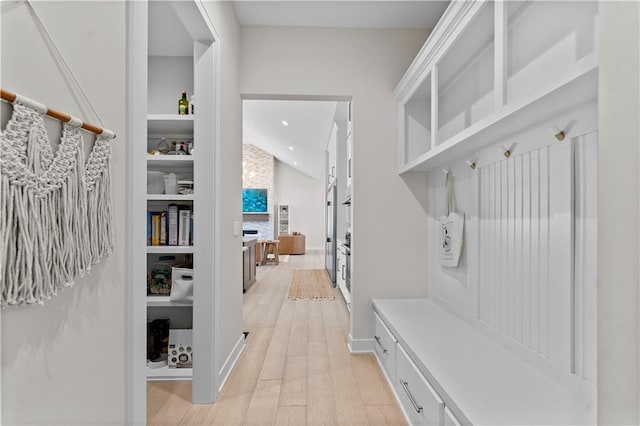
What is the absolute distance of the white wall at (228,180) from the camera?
2.29 m

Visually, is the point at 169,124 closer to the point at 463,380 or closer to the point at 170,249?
the point at 170,249

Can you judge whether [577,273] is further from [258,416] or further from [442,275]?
[258,416]

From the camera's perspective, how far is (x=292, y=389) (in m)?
2.28

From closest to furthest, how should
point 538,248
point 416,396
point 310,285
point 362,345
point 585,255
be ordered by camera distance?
1. point 585,255
2. point 538,248
3. point 416,396
4. point 362,345
5. point 310,285

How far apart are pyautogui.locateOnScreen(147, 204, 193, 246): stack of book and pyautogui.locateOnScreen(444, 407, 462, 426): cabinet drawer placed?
1.88 m

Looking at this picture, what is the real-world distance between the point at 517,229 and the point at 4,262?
184 centimetres

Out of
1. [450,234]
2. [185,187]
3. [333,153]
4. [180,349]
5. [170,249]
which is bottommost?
[180,349]

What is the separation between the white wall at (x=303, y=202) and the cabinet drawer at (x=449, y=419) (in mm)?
11617

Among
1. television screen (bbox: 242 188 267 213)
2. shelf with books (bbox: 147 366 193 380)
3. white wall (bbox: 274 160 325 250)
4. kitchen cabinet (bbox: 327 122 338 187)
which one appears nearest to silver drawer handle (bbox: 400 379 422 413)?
shelf with books (bbox: 147 366 193 380)

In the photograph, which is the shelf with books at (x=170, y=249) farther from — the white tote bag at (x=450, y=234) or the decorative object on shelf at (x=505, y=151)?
the decorative object on shelf at (x=505, y=151)

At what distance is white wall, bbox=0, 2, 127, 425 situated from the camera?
675 mm

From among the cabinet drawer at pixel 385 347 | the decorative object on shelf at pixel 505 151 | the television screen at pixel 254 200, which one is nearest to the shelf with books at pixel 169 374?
the cabinet drawer at pixel 385 347

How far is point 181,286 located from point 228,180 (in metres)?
0.80

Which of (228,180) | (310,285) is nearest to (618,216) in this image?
(228,180)
